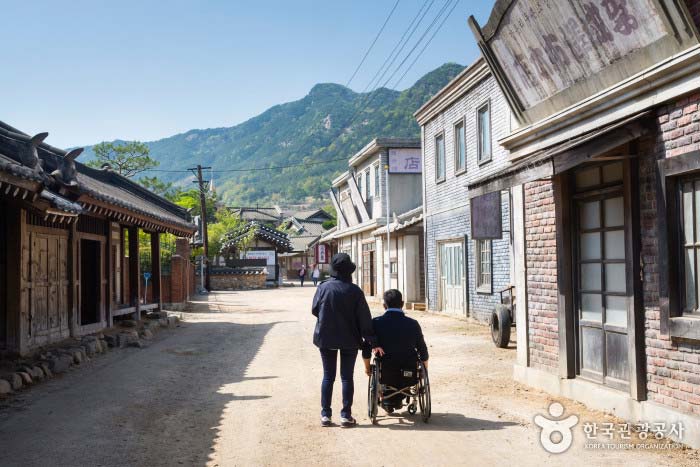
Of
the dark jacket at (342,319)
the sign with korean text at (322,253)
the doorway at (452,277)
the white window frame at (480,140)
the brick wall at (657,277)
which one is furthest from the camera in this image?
the sign with korean text at (322,253)

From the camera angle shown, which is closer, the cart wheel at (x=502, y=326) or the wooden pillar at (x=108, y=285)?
the cart wheel at (x=502, y=326)

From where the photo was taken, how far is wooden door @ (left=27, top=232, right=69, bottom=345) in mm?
11633

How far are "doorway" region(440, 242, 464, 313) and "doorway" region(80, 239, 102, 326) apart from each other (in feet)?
29.5

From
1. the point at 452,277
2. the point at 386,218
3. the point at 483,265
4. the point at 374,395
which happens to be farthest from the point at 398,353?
the point at 386,218

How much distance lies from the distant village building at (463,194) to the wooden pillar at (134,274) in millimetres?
8444

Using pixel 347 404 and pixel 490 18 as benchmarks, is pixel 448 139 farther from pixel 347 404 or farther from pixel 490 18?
pixel 347 404

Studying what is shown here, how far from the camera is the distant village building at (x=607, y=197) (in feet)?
19.9

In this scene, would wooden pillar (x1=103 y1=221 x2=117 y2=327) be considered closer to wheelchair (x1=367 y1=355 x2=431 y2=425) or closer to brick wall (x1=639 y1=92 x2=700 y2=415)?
wheelchair (x1=367 y1=355 x2=431 y2=425)

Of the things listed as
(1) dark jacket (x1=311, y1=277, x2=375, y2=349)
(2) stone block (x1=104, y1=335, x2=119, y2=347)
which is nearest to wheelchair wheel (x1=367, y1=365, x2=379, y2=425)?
(1) dark jacket (x1=311, y1=277, x2=375, y2=349)

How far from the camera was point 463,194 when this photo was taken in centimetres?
1828

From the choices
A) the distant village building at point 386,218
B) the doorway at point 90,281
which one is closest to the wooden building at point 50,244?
the doorway at point 90,281

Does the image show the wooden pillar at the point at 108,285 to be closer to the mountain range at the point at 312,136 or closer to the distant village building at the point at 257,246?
the distant village building at the point at 257,246

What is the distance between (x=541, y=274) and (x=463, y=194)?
9769 mm

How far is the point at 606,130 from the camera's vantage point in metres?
6.57
